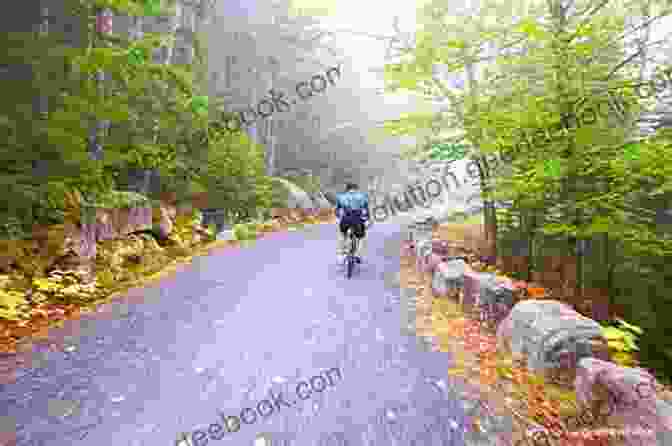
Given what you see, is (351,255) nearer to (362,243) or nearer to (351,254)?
(351,254)

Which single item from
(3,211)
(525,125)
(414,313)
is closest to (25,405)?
(3,211)

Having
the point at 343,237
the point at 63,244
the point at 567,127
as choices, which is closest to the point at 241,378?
the point at 343,237

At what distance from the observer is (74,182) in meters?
5.22

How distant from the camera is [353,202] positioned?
7.01 meters

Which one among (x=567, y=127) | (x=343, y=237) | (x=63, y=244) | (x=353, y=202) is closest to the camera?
(x=567, y=127)

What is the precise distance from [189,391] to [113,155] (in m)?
4.69

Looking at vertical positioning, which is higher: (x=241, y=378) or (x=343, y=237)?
(x=343, y=237)

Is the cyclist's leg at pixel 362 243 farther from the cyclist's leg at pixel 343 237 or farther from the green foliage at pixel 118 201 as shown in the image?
the green foliage at pixel 118 201

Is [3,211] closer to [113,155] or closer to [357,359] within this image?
[113,155]

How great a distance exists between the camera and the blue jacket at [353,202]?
7.00 meters

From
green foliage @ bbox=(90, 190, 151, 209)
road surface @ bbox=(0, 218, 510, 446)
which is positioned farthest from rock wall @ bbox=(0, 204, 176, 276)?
road surface @ bbox=(0, 218, 510, 446)

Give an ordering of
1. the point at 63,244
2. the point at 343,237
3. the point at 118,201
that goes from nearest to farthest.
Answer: the point at 63,244, the point at 118,201, the point at 343,237

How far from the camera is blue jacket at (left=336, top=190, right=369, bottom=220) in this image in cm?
700

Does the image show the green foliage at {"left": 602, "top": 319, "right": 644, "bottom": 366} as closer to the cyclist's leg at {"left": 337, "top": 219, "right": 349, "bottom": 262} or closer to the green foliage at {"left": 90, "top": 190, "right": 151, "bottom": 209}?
the cyclist's leg at {"left": 337, "top": 219, "right": 349, "bottom": 262}
